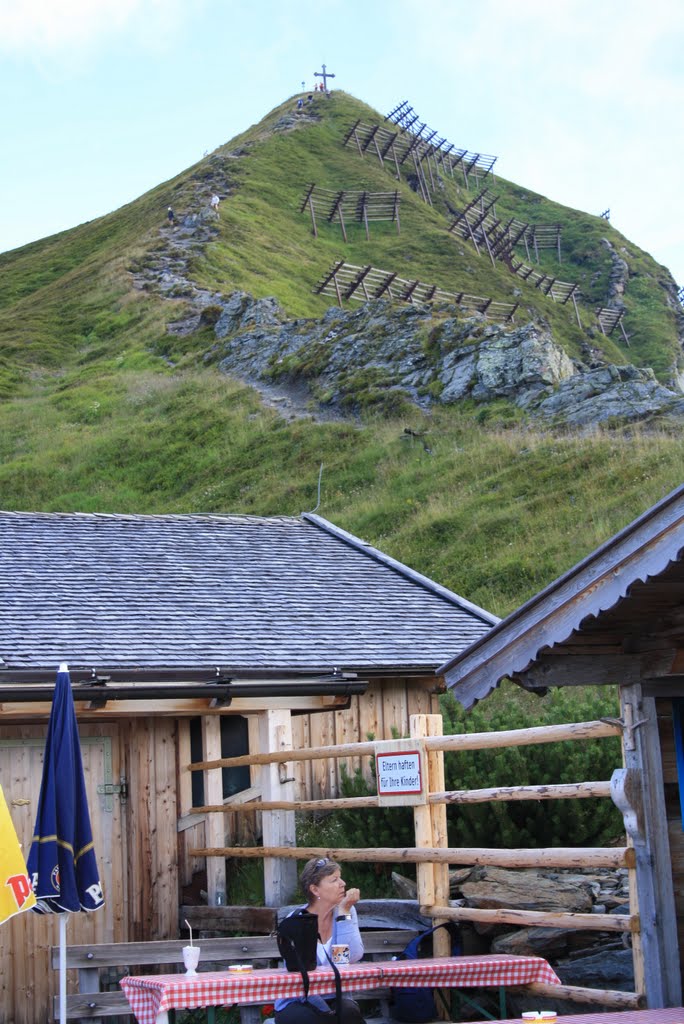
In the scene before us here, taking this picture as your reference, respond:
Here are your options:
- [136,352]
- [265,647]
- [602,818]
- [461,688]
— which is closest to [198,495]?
[136,352]

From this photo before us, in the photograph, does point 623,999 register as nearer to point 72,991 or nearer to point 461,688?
point 461,688

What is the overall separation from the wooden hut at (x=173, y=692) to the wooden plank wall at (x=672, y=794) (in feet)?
14.2

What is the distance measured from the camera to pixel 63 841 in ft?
24.7

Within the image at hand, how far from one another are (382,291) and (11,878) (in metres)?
43.8

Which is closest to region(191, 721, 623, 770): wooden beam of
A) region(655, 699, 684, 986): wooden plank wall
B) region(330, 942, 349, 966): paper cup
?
region(655, 699, 684, 986): wooden plank wall

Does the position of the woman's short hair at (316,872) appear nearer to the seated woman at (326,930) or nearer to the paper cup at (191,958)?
the seated woman at (326,930)

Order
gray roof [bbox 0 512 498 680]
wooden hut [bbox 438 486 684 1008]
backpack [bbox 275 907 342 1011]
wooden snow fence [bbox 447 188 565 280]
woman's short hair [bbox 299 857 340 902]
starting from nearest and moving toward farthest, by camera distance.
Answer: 1. wooden hut [bbox 438 486 684 1008]
2. backpack [bbox 275 907 342 1011]
3. woman's short hair [bbox 299 857 340 902]
4. gray roof [bbox 0 512 498 680]
5. wooden snow fence [bbox 447 188 565 280]

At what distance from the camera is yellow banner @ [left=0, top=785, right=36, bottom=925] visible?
693cm

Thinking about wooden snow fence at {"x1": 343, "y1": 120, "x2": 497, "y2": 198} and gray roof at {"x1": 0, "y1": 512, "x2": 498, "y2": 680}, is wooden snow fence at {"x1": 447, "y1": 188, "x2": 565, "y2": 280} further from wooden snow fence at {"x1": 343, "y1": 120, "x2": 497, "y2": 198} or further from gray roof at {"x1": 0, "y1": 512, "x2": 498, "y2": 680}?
gray roof at {"x1": 0, "y1": 512, "x2": 498, "y2": 680}

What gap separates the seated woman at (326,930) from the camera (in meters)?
6.39

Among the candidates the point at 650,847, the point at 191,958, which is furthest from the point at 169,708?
the point at 650,847

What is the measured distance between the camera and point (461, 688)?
6.62 metres

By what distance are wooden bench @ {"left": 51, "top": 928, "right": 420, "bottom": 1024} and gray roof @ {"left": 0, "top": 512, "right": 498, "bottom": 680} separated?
7.33 ft

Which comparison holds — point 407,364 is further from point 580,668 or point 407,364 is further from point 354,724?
point 580,668
